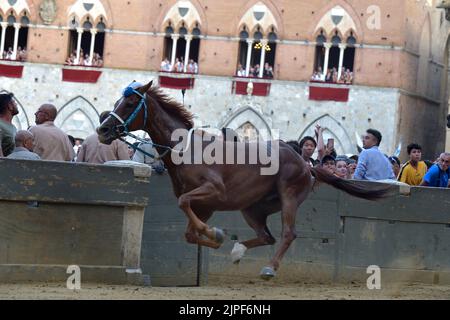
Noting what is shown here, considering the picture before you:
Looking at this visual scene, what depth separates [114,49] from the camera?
51438mm

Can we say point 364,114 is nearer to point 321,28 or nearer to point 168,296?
point 321,28

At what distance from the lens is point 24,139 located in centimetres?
1620

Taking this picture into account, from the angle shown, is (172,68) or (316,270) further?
(172,68)

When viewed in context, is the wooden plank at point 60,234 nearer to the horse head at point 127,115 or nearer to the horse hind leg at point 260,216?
the horse head at point 127,115

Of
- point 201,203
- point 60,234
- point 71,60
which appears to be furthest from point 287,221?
point 71,60

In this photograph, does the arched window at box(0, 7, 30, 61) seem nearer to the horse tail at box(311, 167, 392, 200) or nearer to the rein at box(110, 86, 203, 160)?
the horse tail at box(311, 167, 392, 200)

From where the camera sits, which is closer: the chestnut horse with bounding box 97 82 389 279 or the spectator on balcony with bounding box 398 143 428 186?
the chestnut horse with bounding box 97 82 389 279

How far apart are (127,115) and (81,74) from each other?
1465 inches

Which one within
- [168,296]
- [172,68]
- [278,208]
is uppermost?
[172,68]

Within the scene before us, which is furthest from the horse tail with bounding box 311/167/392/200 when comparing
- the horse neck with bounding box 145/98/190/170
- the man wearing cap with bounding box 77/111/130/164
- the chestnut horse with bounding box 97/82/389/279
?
the man wearing cap with bounding box 77/111/130/164

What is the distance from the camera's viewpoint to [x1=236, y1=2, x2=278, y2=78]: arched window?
167ft

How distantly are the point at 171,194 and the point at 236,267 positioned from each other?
1.39 m

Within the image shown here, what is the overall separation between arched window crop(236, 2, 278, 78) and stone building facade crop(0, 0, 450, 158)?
1.9 inches
